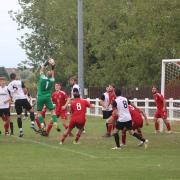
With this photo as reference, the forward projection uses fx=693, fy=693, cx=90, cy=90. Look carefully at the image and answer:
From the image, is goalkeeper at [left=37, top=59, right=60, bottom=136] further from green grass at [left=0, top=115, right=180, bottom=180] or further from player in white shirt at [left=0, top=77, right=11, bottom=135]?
player in white shirt at [left=0, top=77, right=11, bottom=135]

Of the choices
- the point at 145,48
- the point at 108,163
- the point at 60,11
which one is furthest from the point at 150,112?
the point at 60,11

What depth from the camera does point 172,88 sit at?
34.4 m

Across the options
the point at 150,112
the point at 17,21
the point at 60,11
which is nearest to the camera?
the point at 150,112

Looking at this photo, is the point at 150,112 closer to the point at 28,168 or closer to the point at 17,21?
the point at 28,168

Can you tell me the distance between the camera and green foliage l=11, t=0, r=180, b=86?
44.1 meters

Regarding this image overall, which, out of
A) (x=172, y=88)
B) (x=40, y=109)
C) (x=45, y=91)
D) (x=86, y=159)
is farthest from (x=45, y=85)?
(x=172, y=88)

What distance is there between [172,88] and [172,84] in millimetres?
1366

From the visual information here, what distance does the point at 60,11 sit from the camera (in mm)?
65188

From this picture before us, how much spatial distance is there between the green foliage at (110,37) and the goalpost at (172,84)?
7.39 metres

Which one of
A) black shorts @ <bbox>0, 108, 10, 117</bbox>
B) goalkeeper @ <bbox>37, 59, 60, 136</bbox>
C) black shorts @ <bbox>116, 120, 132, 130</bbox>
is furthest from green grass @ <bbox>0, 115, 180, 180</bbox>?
black shorts @ <bbox>0, 108, 10, 117</bbox>

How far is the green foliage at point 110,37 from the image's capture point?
4406 centimetres

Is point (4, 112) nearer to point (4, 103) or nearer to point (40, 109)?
point (4, 103)

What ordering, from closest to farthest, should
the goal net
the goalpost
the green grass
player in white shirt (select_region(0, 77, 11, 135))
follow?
the green grass
player in white shirt (select_region(0, 77, 11, 135))
the goalpost
the goal net

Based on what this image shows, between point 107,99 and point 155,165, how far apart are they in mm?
11149
